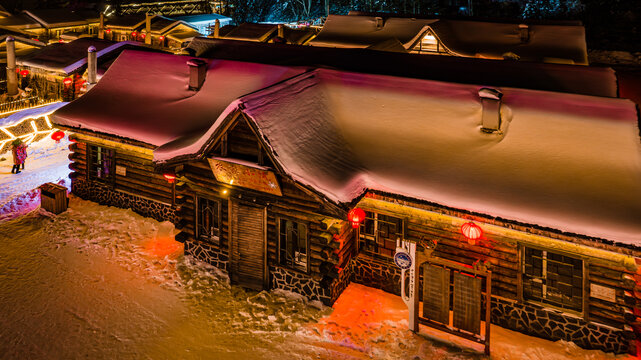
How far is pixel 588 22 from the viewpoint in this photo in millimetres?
49562

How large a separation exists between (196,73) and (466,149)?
10147 millimetres

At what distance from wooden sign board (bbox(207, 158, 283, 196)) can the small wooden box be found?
8410mm

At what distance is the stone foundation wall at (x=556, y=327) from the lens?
9391mm

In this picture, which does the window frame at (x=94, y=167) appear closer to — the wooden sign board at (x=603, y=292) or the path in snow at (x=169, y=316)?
the path in snow at (x=169, y=316)

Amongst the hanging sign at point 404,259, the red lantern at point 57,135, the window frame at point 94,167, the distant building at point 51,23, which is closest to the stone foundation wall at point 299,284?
the hanging sign at point 404,259

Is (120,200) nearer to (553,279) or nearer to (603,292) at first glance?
(553,279)

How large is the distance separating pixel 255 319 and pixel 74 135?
1173 centimetres

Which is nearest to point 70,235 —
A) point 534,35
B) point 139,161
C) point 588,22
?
point 139,161

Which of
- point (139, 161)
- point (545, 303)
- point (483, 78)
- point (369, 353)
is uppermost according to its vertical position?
point (483, 78)

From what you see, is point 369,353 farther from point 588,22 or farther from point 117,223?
point 588,22

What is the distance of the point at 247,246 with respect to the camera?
1212 centimetres

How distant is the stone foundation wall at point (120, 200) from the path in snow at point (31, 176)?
1775mm

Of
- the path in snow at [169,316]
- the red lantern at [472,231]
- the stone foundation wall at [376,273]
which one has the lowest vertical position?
the path in snow at [169,316]

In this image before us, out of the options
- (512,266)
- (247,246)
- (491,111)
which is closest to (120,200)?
(247,246)
